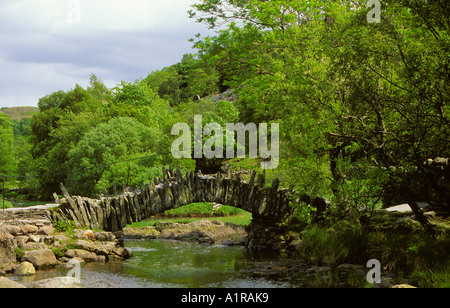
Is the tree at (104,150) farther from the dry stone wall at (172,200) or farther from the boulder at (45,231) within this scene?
the boulder at (45,231)

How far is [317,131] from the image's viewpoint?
14.4 metres

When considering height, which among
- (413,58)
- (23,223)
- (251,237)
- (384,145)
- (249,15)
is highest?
(249,15)

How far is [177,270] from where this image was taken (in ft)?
55.3

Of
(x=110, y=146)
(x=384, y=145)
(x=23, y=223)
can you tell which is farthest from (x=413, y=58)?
(x=110, y=146)

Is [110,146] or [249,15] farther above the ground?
[249,15]

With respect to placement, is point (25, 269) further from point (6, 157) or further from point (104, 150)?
point (6, 157)

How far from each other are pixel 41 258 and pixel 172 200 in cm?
678

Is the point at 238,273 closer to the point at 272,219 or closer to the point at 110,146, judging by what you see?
the point at 272,219

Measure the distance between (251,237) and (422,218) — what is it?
34.3 ft

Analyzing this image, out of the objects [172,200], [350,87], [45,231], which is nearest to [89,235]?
[45,231]

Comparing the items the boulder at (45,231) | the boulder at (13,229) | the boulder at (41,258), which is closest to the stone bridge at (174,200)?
the boulder at (45,231)

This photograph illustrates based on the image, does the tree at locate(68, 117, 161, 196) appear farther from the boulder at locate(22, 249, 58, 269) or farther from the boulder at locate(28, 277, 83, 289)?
the boulder at locate(28, 277, 83, 289)

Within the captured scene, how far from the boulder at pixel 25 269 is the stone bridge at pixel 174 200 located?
165 inches

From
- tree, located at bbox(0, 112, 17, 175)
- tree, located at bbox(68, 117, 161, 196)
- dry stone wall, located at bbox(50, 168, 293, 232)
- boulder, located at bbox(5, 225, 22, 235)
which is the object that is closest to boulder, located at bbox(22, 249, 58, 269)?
boulder, located at bbox(5, 225, 22, 235)
